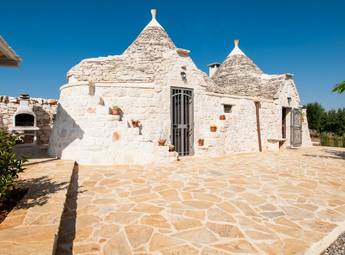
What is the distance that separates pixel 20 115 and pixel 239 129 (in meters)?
11.9

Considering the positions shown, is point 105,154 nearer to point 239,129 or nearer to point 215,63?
point 239,129

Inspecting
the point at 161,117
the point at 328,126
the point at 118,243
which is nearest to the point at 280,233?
the point at 118,243

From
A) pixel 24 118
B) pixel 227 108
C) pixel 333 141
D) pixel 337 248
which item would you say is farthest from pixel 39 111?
pixel 333 141

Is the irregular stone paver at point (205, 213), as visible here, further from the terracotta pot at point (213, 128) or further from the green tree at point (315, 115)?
the green tree at point (315, 115)

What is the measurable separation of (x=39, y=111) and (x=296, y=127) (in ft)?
54.1

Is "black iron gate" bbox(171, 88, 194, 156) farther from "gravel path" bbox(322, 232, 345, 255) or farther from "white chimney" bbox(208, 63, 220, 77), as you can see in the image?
"white chimney" bbox(208, 63, 220, 77)

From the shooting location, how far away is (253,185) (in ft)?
19.5

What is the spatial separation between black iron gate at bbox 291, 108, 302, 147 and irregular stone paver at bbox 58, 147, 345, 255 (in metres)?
9.46

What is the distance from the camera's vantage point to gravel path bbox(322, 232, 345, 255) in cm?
291

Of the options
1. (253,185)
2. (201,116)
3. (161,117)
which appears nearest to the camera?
(253,185)

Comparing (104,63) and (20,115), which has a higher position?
(104,63)

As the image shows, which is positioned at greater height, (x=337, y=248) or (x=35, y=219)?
(x=35, y=219)

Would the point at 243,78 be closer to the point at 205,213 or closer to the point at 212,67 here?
the point at 212,67

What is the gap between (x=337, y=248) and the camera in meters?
3.00
